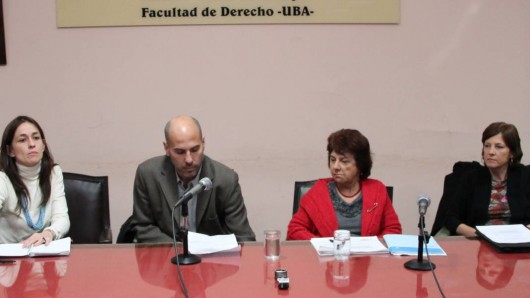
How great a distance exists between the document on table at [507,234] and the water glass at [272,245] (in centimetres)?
93

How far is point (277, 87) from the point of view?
3900mm

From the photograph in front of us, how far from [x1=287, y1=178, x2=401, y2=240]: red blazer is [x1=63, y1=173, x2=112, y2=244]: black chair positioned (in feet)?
3.50

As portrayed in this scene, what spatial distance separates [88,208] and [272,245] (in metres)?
1.32

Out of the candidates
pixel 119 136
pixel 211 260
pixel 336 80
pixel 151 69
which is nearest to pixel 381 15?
pixel 336 80

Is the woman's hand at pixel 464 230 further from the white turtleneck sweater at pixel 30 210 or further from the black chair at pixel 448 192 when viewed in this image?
the white turtleneck sweater at pixel 30 210

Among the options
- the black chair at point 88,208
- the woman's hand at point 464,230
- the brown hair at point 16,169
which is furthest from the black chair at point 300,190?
the brown hair at point 16,169

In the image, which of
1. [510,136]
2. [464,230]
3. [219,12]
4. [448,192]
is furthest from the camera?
[219,12]

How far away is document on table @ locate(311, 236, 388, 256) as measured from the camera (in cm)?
A: 238

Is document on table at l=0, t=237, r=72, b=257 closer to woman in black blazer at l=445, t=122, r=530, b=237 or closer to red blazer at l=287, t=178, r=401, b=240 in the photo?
red blazer at l=287, t=178, r=401, b=240

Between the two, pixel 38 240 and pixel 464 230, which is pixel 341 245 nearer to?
pixel 464 230

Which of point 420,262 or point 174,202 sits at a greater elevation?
point 174,202

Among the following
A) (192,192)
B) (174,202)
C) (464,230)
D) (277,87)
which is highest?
(277,87)

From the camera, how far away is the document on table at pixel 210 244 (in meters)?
2.37

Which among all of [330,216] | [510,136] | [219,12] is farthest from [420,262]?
[219,12]
